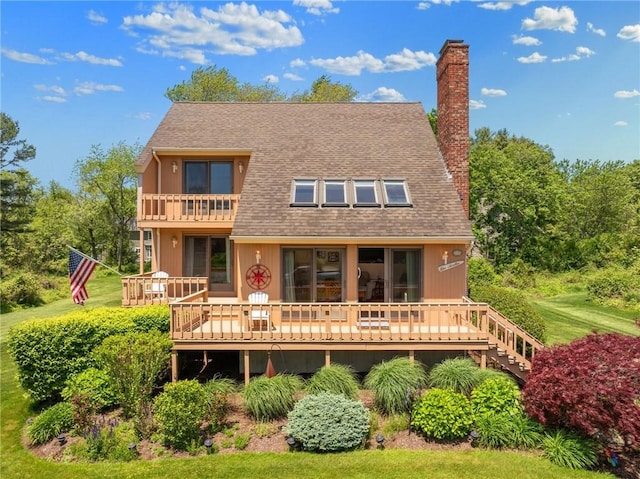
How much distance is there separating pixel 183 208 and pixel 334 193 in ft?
17.3

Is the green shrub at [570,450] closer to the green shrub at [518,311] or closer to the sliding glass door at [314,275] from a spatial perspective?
the green shrub at [518,311]

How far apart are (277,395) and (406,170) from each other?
29.2 ft

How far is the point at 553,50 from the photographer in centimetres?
2633

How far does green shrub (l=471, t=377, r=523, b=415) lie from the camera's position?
861 centimetres

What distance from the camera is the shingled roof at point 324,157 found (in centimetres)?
1215

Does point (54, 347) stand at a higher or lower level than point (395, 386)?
higher

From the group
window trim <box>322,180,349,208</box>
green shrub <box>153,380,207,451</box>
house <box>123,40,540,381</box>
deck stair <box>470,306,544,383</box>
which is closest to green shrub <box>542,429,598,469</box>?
deck stair <box>470,306,544,383</box>

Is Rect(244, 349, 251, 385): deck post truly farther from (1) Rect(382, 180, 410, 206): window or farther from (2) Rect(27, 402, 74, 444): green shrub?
(1) Rect(382, 180, 410, 206): window

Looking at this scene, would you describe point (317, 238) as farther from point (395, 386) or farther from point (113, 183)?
point (113, 183)

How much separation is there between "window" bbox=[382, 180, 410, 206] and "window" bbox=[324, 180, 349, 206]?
1.39 meters

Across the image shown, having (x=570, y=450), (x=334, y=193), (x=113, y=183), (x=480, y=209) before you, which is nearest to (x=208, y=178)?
(x=334, y=193)

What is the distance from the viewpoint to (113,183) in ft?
122

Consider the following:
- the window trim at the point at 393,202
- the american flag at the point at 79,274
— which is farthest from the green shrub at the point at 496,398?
the american flag at the point at 79,274

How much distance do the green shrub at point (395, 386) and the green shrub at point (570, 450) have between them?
8.70ft
